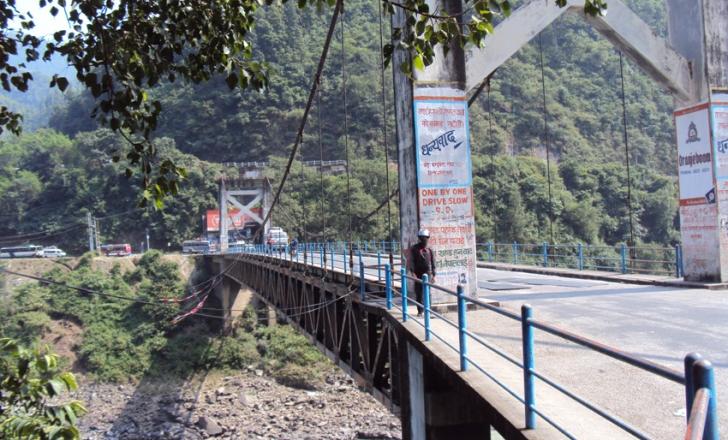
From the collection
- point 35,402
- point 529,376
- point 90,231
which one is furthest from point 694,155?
point 90,231

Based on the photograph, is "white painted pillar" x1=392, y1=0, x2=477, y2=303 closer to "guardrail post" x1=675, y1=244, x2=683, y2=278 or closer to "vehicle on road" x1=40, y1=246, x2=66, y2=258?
"guardrail post" x1=675, y1=244, x2=683, y2=278

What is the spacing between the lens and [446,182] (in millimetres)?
7930

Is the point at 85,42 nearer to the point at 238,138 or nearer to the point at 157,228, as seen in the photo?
the point at 157,228

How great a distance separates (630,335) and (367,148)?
52.9m

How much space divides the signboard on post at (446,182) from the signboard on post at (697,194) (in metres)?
5.06

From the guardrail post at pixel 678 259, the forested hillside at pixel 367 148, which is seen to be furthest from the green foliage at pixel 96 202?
the guardrail post at pixel 678 259

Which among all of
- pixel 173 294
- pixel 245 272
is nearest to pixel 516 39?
pixel 245 272

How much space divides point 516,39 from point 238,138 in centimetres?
6030

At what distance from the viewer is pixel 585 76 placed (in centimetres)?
7206

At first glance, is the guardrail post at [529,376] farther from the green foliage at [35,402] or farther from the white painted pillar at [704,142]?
the white painted pillar at [704,142]

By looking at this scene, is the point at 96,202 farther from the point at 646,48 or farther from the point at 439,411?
the point at 439,411

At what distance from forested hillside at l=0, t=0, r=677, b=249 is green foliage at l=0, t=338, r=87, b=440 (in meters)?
35.9

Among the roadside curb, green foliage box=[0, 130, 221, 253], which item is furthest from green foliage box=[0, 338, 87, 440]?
green foliage box=[0, 130, 221, 253]

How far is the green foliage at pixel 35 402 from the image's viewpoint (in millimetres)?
2924
